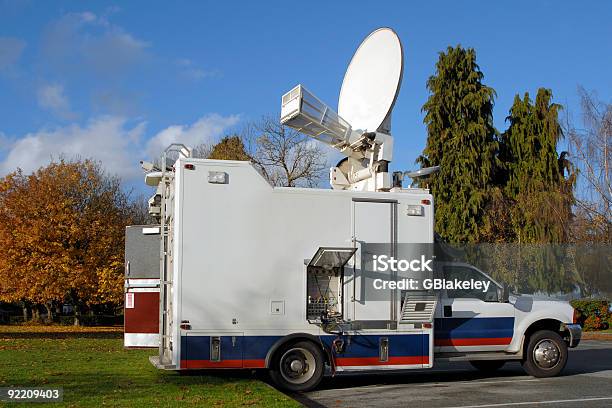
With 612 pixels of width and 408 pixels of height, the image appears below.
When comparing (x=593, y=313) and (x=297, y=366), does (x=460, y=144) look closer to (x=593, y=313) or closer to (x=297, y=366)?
(x=593, y=313)

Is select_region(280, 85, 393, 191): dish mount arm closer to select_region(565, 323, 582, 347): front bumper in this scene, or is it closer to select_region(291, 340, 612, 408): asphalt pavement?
select_region(291, 340, 612, 408): asphalt pavement

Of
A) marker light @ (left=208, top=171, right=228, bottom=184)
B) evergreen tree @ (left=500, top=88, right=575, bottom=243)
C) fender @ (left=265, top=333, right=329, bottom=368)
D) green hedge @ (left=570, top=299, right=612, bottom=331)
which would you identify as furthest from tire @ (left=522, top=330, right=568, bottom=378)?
evergreen tree @ (left=500, top=88, right=575, bottom=243)

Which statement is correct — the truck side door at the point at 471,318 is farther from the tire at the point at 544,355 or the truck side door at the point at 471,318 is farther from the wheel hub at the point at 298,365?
the wheel hub at the point at 298,365

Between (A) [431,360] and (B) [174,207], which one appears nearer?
(B) [174,207]

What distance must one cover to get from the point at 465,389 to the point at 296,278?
10.9 ft

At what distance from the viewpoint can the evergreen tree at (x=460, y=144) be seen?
36312 mm

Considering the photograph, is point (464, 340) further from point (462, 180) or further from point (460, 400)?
point (462, 180)

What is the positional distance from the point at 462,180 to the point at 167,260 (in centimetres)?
2718

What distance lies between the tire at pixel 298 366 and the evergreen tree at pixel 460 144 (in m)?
25.8

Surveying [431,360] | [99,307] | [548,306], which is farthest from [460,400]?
[99,307]

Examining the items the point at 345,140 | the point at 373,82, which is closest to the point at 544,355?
the point at 345,140

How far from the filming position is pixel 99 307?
171 ft

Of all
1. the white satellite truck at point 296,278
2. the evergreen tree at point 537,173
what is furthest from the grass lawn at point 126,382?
the evergreen tree at point 537,173

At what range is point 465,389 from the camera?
11.8 m
